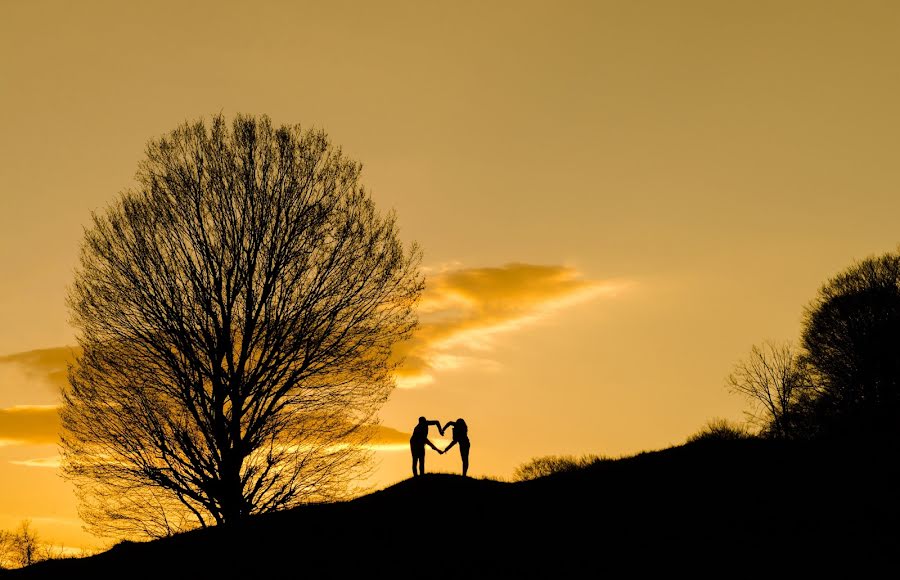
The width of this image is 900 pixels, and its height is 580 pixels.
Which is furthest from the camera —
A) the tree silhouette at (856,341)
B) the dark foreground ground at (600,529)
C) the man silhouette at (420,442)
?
the tree silhouette at (856,341)

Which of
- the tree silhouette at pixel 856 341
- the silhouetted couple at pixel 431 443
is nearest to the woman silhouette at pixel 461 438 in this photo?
the silhouetted couple at pixel 431 443

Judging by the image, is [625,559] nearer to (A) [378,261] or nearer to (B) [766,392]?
(A) [378,261]

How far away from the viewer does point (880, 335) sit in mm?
42000

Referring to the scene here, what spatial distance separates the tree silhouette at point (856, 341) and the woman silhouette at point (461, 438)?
27.4 metres

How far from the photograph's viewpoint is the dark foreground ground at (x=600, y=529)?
13930 mm

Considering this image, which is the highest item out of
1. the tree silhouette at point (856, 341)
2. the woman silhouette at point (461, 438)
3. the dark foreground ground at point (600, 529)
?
the tree silhouette at point (856, 341)

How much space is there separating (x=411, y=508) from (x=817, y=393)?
3590cm

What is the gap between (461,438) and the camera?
2095 centimetres

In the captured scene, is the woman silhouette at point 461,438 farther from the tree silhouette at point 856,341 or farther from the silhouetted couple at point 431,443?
the tree silhouette at point 856,341

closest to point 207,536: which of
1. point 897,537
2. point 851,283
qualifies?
point 897,537

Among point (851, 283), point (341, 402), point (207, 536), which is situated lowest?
point (207, 536)

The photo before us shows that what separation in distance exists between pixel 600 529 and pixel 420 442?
6.51 metres

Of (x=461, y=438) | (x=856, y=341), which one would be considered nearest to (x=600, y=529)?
(x=461, y=438)

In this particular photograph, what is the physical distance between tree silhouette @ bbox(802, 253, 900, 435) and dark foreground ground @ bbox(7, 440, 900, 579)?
24.3 meters
